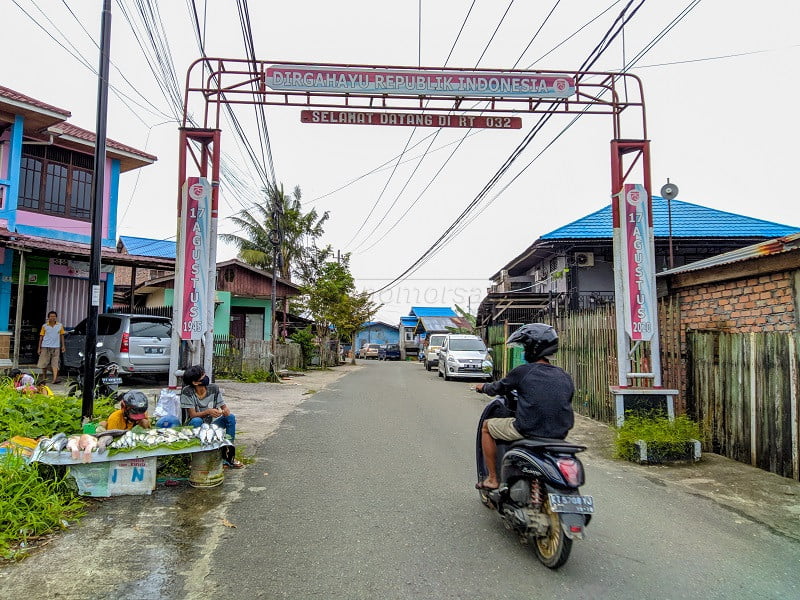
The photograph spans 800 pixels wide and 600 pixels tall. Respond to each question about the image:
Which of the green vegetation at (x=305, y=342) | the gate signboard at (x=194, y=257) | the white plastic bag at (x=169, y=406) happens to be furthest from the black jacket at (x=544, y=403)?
the green vegetation at (x=305, y=342)

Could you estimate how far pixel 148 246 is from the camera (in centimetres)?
2914

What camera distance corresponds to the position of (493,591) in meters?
3.23

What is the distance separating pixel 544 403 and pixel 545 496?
627 millimetres

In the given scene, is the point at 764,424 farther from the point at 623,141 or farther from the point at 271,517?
the point at 271,517

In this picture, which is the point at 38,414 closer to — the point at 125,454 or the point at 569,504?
the point at 125,454

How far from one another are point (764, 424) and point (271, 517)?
543 cm

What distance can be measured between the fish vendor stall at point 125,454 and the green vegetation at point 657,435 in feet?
16.0

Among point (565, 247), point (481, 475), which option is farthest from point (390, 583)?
point (565, 247)

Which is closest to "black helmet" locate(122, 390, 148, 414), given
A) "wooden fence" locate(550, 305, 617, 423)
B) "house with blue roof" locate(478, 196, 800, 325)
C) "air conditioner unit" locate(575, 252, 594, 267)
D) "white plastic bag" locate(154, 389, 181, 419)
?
"white plastic bag" locate(154, 389, 181, 419)

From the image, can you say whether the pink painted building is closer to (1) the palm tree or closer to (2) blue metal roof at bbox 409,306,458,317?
(1) the palm tree

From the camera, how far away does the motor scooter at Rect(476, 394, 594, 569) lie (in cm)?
341

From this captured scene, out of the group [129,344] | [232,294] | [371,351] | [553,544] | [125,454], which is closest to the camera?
[553,544]

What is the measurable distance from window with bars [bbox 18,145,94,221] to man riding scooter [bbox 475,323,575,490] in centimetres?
1472

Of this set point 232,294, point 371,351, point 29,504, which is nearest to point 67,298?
point 232,294
